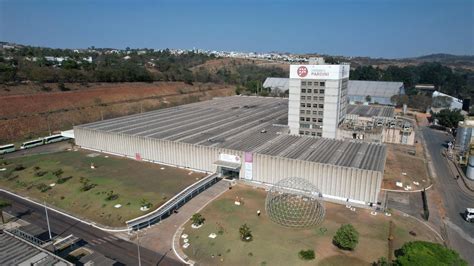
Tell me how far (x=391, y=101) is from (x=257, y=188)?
113554mm

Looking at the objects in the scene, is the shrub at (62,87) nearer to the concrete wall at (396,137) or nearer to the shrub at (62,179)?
the shrub at (62,179)

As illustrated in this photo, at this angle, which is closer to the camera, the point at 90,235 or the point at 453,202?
the point at 90,235

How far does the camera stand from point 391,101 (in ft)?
469

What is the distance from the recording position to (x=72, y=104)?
11094 centimetres

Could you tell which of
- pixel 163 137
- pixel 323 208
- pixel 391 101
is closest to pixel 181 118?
pixel 163 137

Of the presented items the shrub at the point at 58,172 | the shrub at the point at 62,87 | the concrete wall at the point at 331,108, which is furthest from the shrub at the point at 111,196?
the shrub at the point at 62,87

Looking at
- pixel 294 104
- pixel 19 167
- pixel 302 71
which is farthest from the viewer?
pixel 294 104

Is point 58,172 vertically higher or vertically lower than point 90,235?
higher

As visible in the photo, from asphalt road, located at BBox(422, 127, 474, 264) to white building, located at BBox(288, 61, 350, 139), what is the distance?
24.0m

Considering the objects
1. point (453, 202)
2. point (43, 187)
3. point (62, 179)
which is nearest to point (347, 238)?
point (453, 202)

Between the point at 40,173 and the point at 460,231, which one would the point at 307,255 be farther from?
the point at 40,173

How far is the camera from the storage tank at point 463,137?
249 feet

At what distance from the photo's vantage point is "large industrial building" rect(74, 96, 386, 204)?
50.9 metres

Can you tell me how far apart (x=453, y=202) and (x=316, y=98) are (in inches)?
1299
